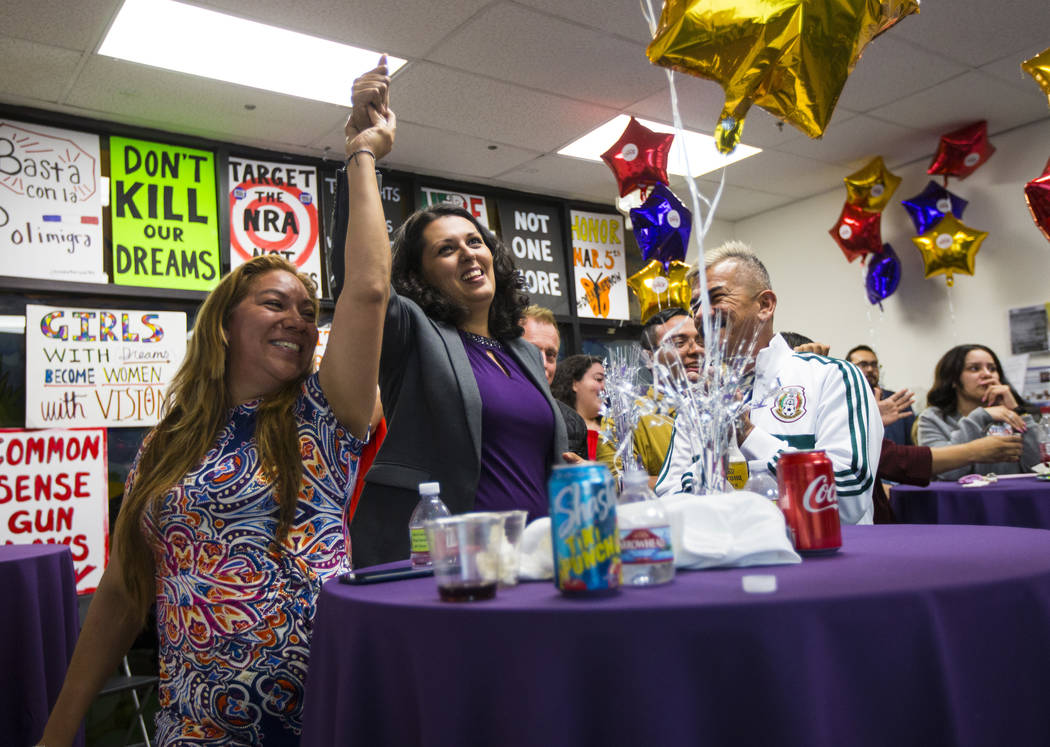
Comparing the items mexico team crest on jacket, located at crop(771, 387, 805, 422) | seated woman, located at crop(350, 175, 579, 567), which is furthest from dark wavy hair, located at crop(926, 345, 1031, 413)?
seated woman, located at crop(350, 175, 579, 567)

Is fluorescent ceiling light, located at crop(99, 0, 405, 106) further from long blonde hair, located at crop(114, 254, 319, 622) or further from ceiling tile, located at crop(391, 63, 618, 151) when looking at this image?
long blonde hair, located at crop(114, 254, 319, 622)

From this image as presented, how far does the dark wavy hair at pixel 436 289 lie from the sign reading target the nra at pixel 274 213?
2876 mm

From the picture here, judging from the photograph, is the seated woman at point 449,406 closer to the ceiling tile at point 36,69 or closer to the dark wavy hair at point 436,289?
the dark wavy hair at point 436,289

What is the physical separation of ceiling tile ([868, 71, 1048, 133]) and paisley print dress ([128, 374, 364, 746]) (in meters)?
4.69

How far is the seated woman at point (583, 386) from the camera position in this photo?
156 inches

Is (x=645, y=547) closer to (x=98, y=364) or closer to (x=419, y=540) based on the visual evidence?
(x=419, y=540)

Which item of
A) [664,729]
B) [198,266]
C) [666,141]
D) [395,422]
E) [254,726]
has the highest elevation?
[666,141]

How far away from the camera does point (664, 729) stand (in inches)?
31.2

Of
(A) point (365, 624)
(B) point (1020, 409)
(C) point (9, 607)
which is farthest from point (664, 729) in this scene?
(B) point (1020, 409)

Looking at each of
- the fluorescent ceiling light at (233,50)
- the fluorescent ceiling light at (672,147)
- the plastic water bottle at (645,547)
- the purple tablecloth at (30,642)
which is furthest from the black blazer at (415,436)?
the fluorescent ceiling light at (672,147)

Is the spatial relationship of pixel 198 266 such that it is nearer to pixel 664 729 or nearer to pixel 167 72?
pixel 167 72

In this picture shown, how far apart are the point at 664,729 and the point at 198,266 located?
429cm

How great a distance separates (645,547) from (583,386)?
306 cm

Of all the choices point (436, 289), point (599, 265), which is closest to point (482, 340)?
point (436, 289)
